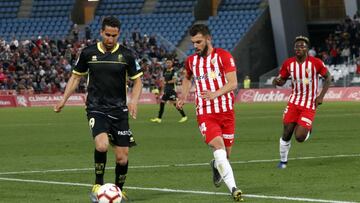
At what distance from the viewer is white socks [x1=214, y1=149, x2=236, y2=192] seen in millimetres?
12383

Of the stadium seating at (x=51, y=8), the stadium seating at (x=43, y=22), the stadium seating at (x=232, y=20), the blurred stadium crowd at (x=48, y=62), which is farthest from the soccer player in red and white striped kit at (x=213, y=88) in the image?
the stadium seating at (x=51, y=8)

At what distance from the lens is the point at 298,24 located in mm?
64875

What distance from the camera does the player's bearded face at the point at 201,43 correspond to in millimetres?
12906

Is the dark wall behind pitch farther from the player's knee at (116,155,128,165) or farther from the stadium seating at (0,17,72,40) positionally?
the player's knee at (116,155,128,165)

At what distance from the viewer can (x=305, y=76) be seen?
58.0ft

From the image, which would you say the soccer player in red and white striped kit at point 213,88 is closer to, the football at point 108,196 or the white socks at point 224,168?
the white socks at point 224,168

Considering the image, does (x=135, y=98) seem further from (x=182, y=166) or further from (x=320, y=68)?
(x=320, y=68)

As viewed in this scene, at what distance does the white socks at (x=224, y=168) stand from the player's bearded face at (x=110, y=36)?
1919 millimetres

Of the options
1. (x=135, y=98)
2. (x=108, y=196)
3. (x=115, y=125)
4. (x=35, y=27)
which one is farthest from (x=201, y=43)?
(x=35, y=27)

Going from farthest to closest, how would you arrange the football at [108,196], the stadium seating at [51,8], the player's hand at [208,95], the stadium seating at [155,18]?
the stadium seating at [51,8], the stadium seating at [155,18], the player's hand at [208,95], the football at [108,196]

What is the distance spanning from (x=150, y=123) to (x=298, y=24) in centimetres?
3182

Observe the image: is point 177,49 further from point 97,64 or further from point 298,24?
point 97,64

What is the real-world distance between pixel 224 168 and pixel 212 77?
1432mm

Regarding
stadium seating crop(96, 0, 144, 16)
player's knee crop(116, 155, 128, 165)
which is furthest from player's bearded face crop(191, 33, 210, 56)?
stadium seating crop(96, 0, 144, 16)
